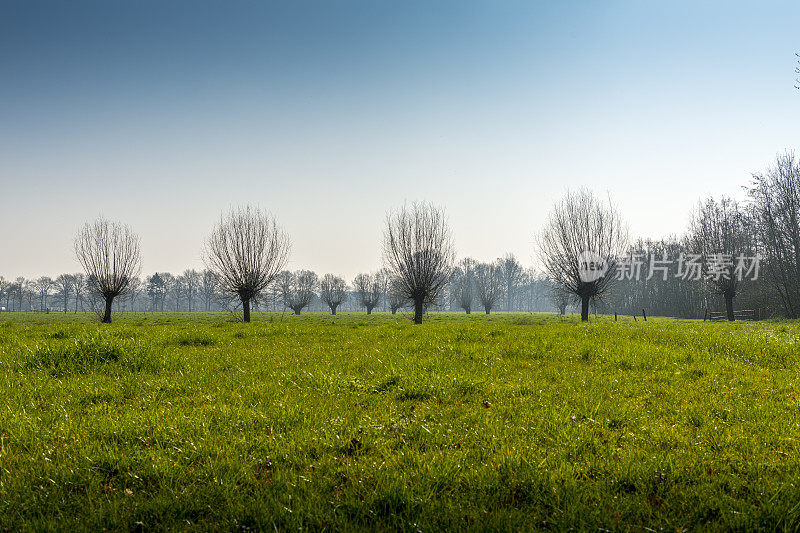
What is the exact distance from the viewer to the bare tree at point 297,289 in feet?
225

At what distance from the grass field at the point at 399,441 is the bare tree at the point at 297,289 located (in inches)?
2067

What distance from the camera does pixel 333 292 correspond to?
3071 inches

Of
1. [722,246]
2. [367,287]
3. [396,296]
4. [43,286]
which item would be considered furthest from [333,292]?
[43,286]

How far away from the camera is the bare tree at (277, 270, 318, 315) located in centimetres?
6857

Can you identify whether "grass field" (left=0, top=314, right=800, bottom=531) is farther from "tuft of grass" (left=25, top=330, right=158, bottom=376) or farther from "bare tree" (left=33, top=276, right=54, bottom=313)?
"bare tree" (left=33, top=276, right=54, bottom=313)

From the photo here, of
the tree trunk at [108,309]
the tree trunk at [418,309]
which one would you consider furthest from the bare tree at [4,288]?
the tree trunk at [418,309]

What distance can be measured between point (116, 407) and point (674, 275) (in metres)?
77.9

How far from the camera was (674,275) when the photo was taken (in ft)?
210

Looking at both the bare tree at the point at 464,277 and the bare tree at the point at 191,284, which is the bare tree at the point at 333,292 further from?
the bare tree at the point at 191,284

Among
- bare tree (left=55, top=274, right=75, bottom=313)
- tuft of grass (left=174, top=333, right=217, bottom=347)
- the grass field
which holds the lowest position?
the grass field

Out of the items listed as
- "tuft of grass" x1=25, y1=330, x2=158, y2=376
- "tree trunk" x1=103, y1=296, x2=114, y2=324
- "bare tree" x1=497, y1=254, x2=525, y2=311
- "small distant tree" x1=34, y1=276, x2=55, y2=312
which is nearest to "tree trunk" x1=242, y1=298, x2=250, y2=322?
"tree trunk" x1=103, y1=296, x2=114, y2=324

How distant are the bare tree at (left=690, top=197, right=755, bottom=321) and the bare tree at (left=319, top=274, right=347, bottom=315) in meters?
55.9

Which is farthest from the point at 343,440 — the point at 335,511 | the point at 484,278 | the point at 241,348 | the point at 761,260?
the point at 484,278

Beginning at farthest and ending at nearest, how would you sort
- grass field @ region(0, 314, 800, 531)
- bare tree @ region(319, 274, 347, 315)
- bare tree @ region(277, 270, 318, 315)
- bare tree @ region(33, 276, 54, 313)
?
bare tree @ region(33, 276, 54, 313)
bare tree @ region(319, 274, 347, 315)
bare tree @ region(277, 270, 318, 315)
grass field @ region(0, 314, 800, 531)
